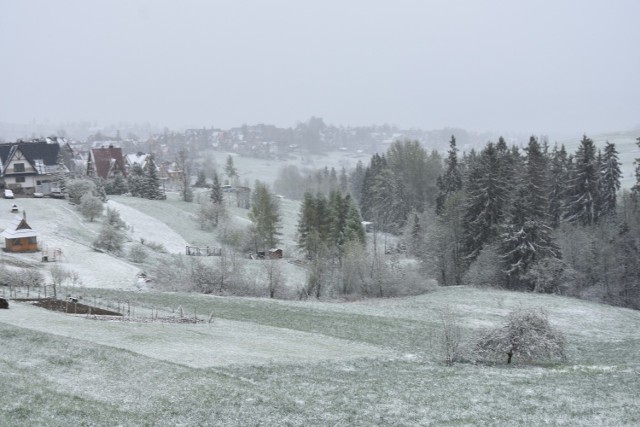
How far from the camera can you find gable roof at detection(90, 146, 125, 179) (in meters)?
125

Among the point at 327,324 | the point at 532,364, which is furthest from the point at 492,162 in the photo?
the point at 532,364

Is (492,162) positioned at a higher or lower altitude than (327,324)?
higher

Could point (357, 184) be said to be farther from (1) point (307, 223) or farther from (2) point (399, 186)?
(1) point (307, 223)

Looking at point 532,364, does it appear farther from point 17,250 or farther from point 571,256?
point 17,250

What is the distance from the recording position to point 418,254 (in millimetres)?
81938

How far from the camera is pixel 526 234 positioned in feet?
208

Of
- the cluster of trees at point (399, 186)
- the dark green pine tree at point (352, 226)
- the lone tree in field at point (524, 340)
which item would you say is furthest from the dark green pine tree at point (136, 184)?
the lone tree in field at point (524, 340)

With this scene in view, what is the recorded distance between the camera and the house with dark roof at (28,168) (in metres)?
95.2

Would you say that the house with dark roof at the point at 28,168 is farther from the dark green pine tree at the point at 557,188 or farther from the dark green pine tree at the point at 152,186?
the dark green pine tree at the point at 557,188

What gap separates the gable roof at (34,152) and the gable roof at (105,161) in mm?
23349

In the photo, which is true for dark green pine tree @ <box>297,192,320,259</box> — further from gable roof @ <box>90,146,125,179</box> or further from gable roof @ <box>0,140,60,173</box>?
gable roof @ <box>90,146,125,179</box>

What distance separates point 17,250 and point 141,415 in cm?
4625

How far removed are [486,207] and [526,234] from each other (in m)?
7.04

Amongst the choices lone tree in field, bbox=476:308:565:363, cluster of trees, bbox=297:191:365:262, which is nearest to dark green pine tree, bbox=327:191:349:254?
cluster of trees, bbox=297:191:365:262
